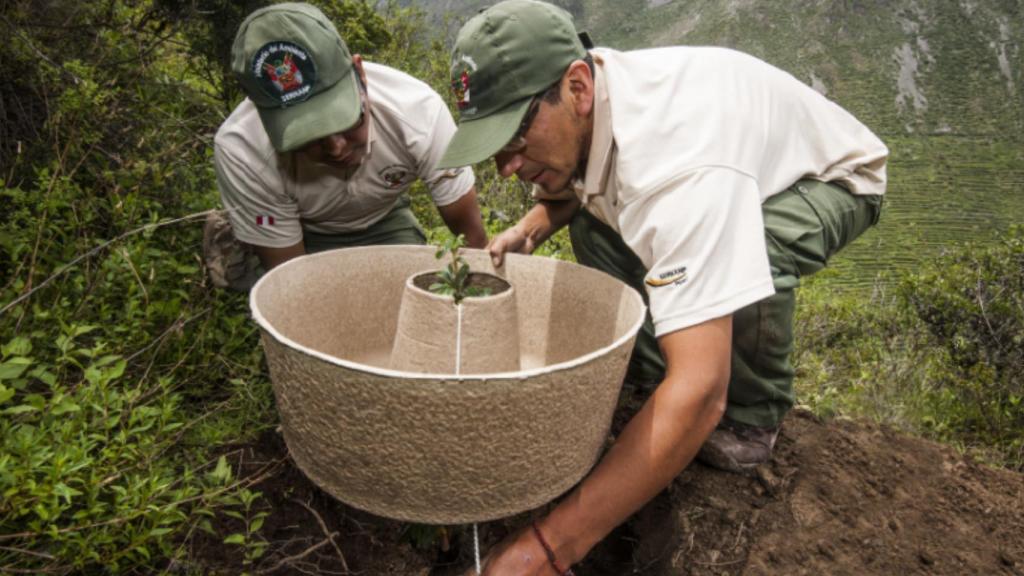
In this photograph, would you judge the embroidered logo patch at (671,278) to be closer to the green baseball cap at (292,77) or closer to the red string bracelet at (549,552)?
the red string bracelet at (549,552)

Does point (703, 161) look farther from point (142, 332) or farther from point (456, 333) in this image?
point (142, 332)

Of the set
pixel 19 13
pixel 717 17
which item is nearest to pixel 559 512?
pixel 19 13

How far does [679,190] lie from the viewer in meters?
1.67

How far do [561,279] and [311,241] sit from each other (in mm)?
1647

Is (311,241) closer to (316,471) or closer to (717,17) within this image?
(316,471)

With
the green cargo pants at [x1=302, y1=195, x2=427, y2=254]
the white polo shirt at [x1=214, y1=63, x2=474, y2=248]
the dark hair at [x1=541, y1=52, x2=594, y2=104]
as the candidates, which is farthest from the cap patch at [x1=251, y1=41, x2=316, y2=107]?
the green cargo pants at [x1=302, y1=195, x2=427, y2=254]

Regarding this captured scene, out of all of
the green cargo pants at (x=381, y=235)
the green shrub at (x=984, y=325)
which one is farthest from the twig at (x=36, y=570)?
the green shrub at (x=984, y=325)

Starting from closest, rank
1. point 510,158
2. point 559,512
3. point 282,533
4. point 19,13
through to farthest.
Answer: point 559,512 → point 510,158 → point 282,533 → point 19,13

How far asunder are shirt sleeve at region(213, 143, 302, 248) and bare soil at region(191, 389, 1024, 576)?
2.84 feet

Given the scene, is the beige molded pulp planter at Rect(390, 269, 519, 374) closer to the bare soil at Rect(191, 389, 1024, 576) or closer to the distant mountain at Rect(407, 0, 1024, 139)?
the bare soil at Rect(191, 389, 1024, 576)

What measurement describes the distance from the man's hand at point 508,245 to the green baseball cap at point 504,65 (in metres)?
0.52

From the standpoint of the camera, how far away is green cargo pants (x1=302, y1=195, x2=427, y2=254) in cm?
341

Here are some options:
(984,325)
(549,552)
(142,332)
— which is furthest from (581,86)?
(984,325)

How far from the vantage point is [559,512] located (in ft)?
5.41
